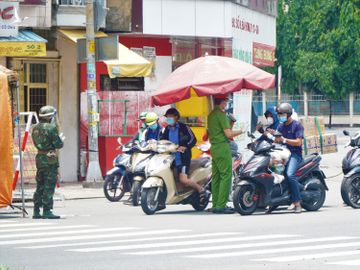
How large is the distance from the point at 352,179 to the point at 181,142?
2.97 metres

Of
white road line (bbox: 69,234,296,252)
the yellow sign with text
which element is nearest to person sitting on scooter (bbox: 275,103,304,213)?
white road line (bbox: 69,234,296,252)

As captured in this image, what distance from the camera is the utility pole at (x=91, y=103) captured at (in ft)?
93.7

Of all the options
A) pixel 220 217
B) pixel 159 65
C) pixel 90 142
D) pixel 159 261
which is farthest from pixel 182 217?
pixel 159 65

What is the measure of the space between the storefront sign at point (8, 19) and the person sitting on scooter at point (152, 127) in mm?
5114

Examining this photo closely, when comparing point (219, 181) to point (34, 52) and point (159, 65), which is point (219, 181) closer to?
point (34, 52)

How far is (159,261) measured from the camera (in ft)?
45.3

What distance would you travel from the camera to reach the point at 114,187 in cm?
2498

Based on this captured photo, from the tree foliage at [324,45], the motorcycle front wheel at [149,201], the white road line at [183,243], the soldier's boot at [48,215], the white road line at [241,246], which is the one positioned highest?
the tree foliage at [324,45]

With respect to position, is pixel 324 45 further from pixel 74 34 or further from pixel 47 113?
pixel 47 113

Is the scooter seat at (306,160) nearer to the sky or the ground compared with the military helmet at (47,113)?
nearer to the ground

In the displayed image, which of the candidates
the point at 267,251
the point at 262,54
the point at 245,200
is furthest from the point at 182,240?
the point at 262,54

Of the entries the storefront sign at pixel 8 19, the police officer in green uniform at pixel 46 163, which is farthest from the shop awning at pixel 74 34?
the police officer in green uniform at pixel 46 163

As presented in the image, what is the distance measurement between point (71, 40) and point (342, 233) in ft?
48.5

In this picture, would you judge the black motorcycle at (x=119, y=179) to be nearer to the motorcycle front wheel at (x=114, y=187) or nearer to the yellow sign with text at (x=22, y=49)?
the motorcycle front wheel at (x=114, y=187)
